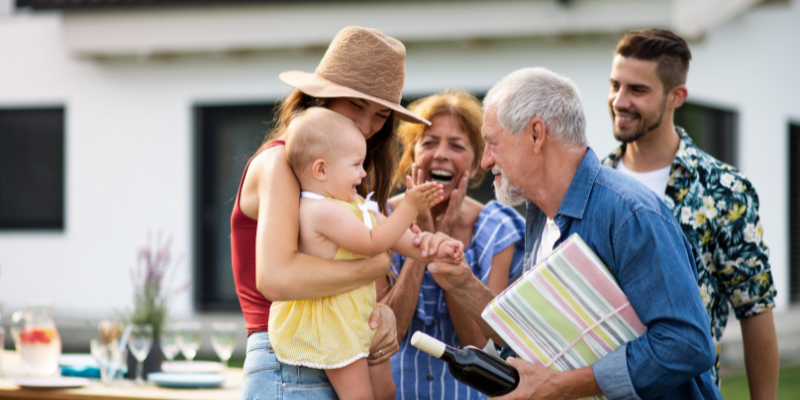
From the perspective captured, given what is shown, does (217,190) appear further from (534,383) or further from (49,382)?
(534,383)

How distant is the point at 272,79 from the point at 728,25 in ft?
17.8

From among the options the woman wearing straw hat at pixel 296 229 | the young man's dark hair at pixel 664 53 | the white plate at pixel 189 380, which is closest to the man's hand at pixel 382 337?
the woman wearing straw hat at pixel 296 229

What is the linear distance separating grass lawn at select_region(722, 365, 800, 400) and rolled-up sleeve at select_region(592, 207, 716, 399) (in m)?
4.88

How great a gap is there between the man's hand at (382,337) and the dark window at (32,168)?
26.4ft

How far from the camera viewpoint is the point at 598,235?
1.95 m

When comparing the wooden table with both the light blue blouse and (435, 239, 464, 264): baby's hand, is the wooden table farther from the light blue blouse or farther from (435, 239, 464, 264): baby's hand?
(435, 239, 464, 264): baby's hand

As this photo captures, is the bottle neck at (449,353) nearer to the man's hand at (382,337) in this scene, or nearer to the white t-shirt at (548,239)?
the man's hand at (382,337)

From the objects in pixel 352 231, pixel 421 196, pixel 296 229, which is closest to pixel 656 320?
pixel 421 196

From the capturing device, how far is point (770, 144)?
9.34 metres

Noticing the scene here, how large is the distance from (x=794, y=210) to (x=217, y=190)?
27.7 ft

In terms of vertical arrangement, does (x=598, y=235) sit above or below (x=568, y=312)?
above

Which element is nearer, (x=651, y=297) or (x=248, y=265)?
(x=651, y=297)

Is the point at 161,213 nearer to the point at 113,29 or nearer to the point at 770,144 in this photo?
the point at 113,29

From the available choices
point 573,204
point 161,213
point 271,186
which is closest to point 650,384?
point 573,204
